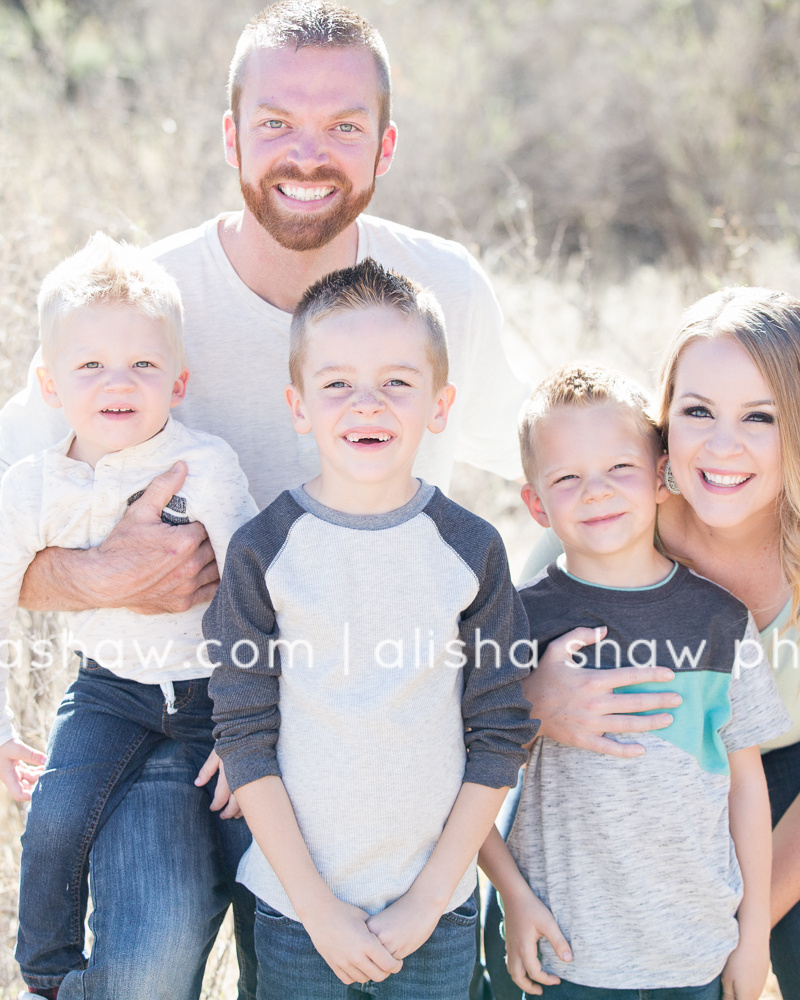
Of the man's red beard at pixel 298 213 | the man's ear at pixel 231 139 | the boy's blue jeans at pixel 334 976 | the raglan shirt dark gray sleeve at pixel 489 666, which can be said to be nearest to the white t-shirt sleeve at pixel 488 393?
the man's red beard at pixel 298 213

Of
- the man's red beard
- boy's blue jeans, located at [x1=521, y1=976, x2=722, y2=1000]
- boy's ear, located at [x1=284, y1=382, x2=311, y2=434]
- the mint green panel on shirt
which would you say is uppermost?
the man's red beard

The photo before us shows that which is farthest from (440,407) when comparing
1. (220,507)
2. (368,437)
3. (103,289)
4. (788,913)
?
(788,913)

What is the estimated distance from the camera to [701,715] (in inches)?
83.3

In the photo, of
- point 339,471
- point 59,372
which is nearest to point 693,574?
point 339,471

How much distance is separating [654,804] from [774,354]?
1.02 meters

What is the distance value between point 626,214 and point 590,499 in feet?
36.9

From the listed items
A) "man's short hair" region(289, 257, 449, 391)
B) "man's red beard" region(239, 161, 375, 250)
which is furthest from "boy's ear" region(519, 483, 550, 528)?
"man's red beard" region(239, 161, 375, 250)

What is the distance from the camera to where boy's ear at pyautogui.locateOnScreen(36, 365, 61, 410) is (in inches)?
86.6

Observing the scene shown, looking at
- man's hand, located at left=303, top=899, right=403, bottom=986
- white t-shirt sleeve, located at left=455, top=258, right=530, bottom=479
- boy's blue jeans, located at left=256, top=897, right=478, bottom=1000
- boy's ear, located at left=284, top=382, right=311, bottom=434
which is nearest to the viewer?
man's hand, located at left=303, top=899, right=403, bottom=986

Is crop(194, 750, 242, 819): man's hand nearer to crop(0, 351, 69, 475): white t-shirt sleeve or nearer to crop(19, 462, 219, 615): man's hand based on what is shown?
crop(19, 462, 219, 615): man's hand

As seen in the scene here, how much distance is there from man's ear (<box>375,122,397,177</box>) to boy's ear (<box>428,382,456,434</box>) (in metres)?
0.89

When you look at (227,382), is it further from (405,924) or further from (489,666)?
(405,924)

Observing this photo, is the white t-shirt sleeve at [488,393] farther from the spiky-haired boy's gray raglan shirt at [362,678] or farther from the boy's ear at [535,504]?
the spiky-haired boy's gray raglan shirt at [362,678]

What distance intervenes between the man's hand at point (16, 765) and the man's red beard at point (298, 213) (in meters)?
1.38
